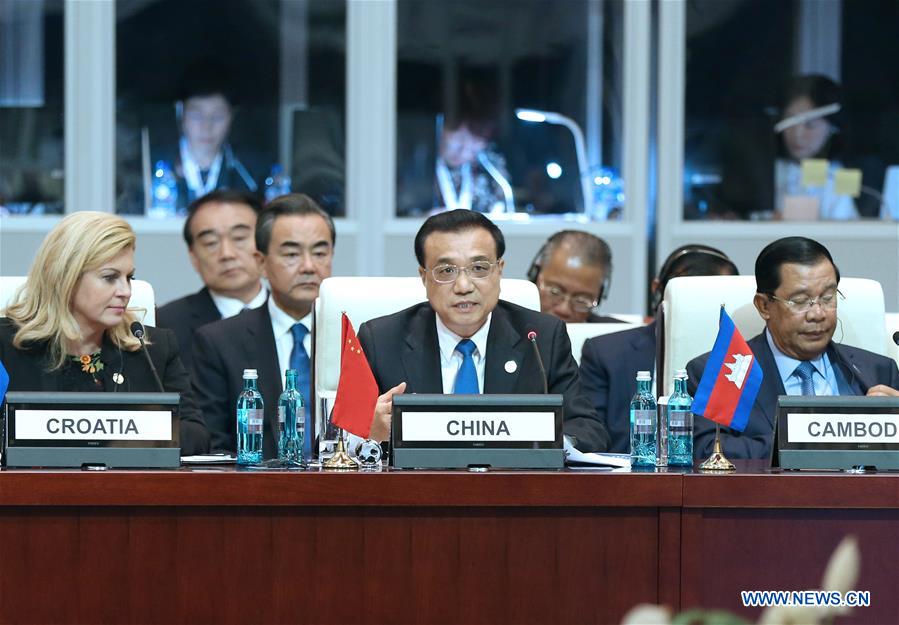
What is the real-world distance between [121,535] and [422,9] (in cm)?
449

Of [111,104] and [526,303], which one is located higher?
[111,104]

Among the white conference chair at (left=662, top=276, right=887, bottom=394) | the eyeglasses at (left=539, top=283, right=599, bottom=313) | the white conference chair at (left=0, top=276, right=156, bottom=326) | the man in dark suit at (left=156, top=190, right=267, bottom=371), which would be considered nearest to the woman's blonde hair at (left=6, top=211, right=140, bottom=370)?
the white conference chair at (left=0, top=276, right=156, bottom=326)

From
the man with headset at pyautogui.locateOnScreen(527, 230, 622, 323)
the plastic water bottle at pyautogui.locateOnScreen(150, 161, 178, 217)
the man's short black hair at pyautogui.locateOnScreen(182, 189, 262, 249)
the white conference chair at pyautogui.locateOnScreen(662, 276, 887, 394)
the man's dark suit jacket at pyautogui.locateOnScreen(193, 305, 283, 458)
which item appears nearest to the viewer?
the white conference chair at pyautogui.locateOnScreen(662, 276, 887, 394)

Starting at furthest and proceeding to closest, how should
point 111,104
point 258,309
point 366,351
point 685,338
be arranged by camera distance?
point 111,104
point 258,309
point 685,338
point 366,351

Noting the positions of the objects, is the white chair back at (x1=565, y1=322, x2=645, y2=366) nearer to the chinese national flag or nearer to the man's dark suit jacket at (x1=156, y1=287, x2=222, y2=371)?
the man's dark suit jacket at (x1=156, y1=287, x2=222, y2=371)

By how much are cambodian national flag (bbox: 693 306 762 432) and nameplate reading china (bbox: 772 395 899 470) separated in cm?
16

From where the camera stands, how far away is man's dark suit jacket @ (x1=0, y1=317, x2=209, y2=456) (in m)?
3.67

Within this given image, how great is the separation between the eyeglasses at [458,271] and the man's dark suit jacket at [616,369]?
36.5 inches

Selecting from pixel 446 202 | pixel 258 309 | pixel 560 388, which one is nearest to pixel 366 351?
pixel 560 388

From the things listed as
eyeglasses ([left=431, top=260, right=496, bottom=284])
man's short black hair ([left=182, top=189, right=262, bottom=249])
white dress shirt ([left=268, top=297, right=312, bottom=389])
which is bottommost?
white dress shirt ([left=268, top=297, right=312, bottom=389])

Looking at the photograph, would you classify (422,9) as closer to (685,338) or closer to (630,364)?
(630,364)

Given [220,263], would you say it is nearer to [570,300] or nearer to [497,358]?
[570,300]

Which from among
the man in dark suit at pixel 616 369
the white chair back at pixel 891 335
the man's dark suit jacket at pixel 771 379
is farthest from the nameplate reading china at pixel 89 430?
the white chair back at pixel 891 335

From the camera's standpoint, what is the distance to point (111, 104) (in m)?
6.88
